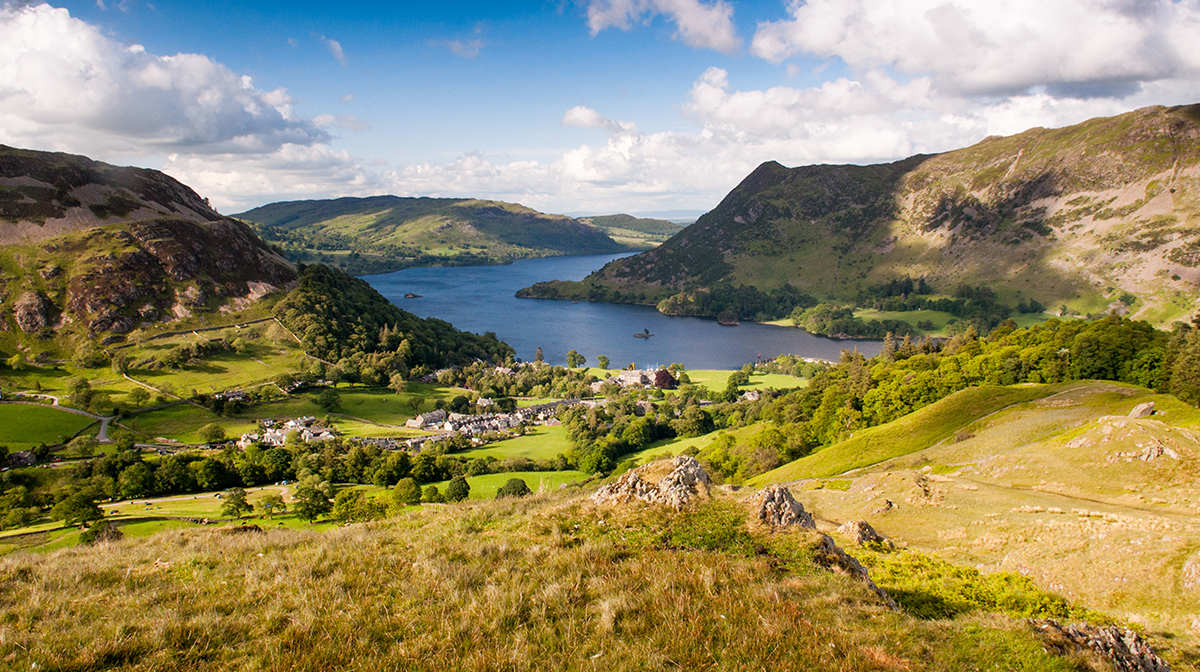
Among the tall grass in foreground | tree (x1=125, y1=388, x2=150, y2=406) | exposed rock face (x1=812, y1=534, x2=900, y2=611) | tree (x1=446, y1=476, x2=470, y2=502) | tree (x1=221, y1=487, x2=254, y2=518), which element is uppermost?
the tall grass in foreground

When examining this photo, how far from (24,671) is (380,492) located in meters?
57.4

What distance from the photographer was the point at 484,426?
309ft

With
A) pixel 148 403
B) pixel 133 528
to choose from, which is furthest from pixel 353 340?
pixel 133 528

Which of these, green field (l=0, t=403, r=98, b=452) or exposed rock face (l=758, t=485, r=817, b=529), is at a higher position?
exposed rock face (l=758, t=485, r=817, b=529)

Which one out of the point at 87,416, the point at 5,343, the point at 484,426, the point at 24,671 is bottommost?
the point at 484,426

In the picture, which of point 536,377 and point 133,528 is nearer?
point 133,528

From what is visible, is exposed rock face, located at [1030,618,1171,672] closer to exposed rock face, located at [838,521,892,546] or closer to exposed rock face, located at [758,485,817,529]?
exposed rock face, located at [758,485,817,529]

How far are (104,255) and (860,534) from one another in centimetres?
14382

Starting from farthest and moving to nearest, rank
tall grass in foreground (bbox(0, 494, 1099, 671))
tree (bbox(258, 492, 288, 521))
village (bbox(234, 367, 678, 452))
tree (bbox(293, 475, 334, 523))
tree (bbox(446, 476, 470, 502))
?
village (bbox(234, 367, 678, 452))
tree (bbox(446, 476, 470, 502))
tree (bbox(258, 492, 288, 521))
tree (bbox(293, 475, 334, 523))
tall grass in foreground (bbox(0, 494, 1099, 671))

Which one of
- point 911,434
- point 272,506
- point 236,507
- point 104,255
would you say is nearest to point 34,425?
point 236,507

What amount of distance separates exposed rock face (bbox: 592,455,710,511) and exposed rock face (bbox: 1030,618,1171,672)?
796 cm

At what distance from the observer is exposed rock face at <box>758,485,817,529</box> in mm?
14287

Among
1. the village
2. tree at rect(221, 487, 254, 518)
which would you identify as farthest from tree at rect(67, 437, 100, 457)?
tree at rect(221, 487, 254, 518)

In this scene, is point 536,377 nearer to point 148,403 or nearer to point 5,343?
point 148,403
